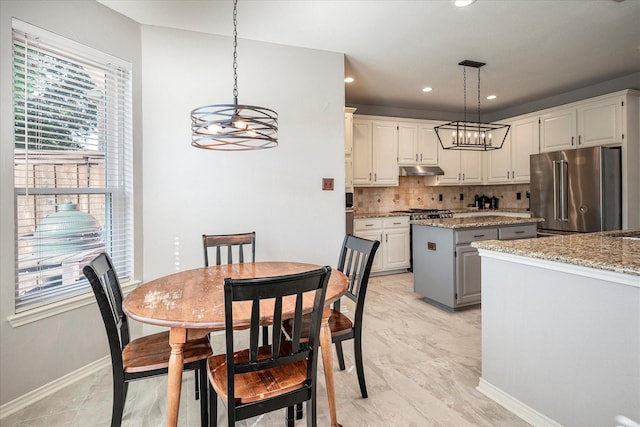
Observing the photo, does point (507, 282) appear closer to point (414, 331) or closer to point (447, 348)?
point (447, 348)

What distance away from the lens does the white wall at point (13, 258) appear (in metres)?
1.96

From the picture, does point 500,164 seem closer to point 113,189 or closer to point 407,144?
point 407,144

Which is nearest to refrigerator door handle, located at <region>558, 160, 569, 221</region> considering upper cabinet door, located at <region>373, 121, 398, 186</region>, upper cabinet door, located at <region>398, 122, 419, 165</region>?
upper cabinet door, located at <region>398, 122, 419, 165</region>

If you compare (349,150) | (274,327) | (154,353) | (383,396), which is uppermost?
(349,150)

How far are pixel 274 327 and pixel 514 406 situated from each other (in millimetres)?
1481

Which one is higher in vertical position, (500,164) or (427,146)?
(427,146)

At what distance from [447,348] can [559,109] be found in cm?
395

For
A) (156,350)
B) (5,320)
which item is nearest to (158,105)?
(5,320)

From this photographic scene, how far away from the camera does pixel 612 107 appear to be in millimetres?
4164

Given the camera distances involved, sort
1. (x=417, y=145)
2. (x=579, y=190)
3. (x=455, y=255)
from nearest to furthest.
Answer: (x=455, y=255) → (x=579, y=190) → (x=417, y=145)

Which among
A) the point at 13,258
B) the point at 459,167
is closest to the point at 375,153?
the point at 459,167

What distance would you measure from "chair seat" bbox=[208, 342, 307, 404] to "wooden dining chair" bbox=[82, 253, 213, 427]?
0.13 meters

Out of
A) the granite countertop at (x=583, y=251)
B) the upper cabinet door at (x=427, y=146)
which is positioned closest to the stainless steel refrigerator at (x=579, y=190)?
the upper cabinet door at (x=427, y=146)

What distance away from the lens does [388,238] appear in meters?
5.06
